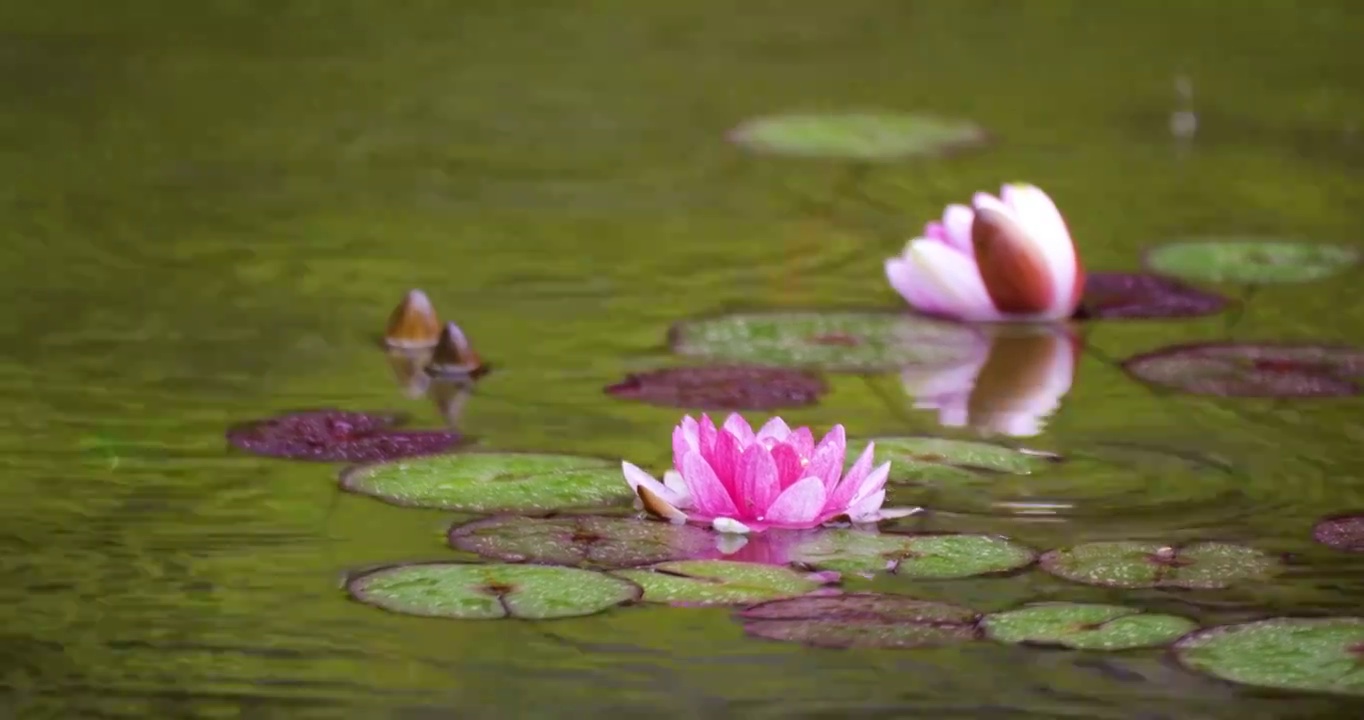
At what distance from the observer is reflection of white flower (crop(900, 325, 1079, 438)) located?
287 cm

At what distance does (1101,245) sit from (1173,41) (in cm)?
258

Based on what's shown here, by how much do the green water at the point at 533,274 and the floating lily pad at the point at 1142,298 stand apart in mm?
75

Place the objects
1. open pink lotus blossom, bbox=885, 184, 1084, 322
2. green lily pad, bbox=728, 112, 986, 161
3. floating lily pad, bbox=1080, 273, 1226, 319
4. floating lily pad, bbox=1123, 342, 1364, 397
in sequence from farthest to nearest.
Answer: green lily pad, bbox=728, 112, 986, 161, floating lily pad, bbox=1080, 273, 1226, 319, open pink lotus blossom, bbox=885, 184, 1084, 322, floating lily pad, bbox=1123, 342, 1364, 397

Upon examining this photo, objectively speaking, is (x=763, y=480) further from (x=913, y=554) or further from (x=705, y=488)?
(x=913, y=554)

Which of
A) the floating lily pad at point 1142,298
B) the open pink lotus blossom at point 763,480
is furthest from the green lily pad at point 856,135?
the open pink lotus blossom at point 763,480

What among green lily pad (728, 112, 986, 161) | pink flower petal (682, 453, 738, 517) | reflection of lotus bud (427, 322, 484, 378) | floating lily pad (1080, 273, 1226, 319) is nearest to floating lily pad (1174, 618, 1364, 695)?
pink flower petal (682, 453, 738, 517)

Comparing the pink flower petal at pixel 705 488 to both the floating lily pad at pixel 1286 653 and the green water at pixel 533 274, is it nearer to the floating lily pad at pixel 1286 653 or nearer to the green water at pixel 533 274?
the green water at pixel 533 274

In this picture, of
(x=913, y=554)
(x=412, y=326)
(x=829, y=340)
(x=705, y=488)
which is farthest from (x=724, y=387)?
(x=913, y=554)

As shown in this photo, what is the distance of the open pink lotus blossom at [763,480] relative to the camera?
231 centimetres

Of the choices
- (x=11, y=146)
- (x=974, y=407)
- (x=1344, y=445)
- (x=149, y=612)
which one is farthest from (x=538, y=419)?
(x=11, y=146)

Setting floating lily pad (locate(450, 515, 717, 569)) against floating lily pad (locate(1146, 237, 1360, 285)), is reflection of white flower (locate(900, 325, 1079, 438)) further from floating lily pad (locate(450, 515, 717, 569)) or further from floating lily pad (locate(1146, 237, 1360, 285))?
floating lily pad (locate(450, 515, 717, 569))

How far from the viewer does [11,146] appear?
467cm

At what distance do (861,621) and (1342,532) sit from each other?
1.94ft

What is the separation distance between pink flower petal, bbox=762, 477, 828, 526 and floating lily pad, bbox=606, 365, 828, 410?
0.54 metres
